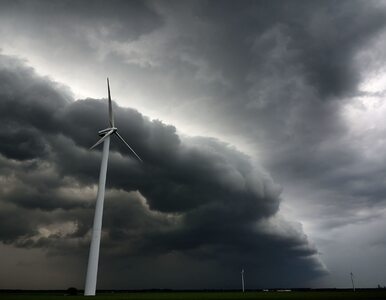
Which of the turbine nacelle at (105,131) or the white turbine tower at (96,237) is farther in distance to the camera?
the turbine nacelle at (105,131)

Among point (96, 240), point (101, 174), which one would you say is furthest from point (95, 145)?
point (96, 240)

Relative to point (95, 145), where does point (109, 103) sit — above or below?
above

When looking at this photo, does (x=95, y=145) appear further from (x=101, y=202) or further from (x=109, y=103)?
(x=101, y=202)

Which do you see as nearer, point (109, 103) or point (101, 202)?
point (101, 202)

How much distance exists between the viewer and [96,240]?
85.4m

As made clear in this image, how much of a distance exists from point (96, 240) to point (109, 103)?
45.8m

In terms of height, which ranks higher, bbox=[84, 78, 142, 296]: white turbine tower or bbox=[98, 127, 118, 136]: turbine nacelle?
bbox=[98, 127, 118, 136]: turbine nacelle

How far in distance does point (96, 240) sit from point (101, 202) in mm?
9912

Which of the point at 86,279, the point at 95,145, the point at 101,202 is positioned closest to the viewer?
the point at 86,279

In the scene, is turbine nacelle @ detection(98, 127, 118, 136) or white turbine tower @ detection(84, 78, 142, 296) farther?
turbine nacelle @ detection(98, 127, 118, 136)

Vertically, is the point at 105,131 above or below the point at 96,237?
above

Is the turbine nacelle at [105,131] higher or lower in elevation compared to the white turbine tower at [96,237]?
higher

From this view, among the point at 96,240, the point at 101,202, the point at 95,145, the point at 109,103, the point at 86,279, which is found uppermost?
the point at 109,103

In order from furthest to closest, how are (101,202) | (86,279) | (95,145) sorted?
(95,145) → (101,202) → (86,279)
